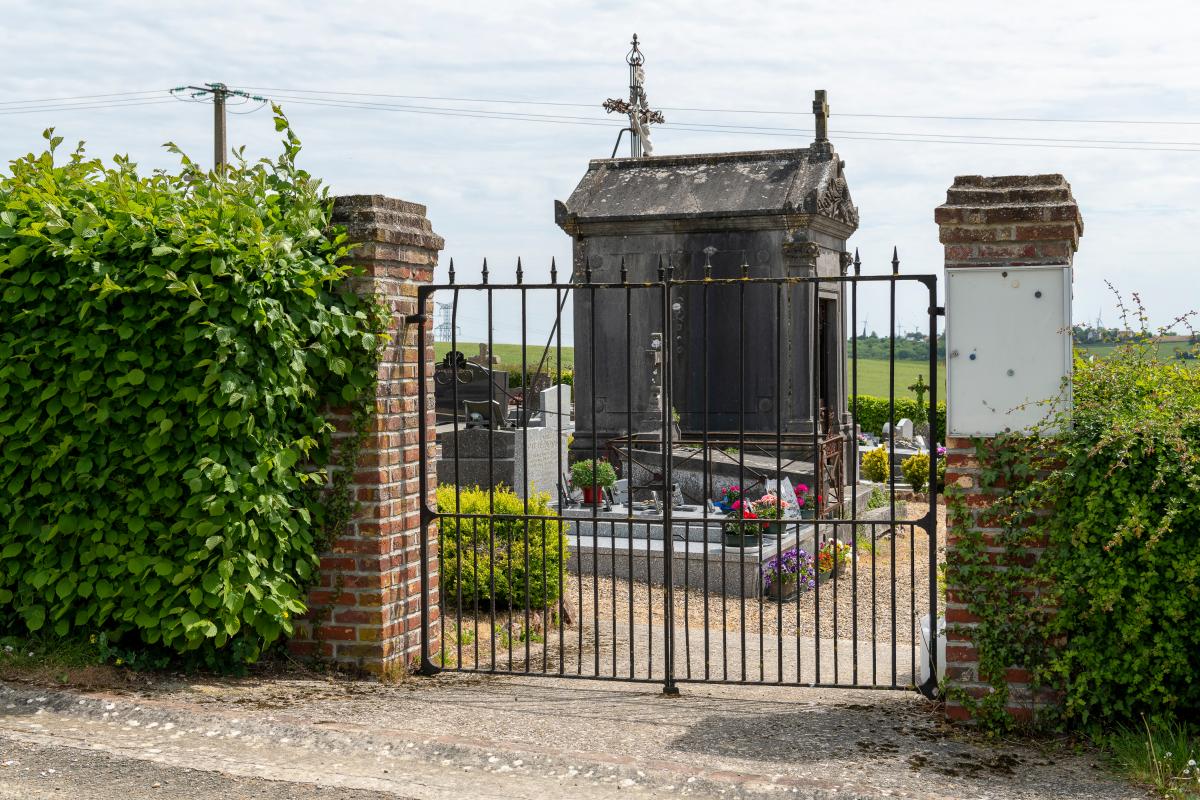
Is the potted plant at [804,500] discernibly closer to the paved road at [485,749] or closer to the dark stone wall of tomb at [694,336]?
the dark stone wall of tomb at [694,336]

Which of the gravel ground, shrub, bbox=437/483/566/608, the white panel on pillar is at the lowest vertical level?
the gravel ground

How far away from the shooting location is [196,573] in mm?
5129

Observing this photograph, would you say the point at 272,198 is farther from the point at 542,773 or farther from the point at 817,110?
the point at 817,110

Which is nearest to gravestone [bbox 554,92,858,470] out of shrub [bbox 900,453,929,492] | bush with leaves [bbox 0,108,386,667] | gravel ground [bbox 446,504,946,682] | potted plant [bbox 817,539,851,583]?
shrub [bbox 900,453,929,492]

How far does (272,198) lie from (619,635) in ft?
12.4

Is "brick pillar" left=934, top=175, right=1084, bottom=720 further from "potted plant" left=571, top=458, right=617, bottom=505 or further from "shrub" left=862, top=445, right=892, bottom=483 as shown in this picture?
"shrub" left=862, top=445, right=892, bottom=483

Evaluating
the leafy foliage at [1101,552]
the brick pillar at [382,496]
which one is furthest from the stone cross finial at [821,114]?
the leafy foliage at [1101,552]

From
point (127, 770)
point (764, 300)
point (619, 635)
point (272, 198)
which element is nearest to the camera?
point (127, 770)

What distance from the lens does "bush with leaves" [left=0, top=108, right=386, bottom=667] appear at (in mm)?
5031

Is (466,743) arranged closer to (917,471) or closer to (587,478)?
(587,478)

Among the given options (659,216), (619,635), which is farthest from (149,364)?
(659,216)

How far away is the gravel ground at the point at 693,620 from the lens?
659 centimetres

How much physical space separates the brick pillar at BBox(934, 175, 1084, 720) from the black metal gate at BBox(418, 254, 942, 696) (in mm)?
229

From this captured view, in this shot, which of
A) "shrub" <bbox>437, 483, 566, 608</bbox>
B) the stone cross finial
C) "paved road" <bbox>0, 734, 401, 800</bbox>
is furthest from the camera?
the stone cross finial
